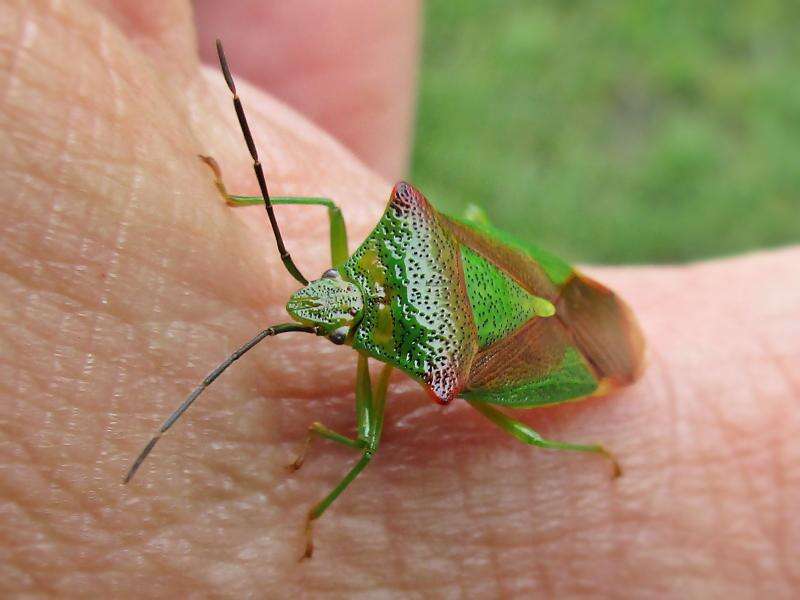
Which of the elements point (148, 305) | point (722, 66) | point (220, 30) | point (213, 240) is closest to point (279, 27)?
point (220, 30)

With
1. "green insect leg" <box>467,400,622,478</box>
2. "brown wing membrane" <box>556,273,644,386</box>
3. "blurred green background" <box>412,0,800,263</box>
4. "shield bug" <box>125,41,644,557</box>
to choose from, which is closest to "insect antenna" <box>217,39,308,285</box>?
"shield bug" <box>125,41,644,557</box>

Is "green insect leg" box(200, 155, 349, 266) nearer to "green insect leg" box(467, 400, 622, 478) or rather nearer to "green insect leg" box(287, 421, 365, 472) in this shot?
"green insect leg" box(287, 421, 365, 472)

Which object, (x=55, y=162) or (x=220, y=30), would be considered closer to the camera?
(x=55, y=162)

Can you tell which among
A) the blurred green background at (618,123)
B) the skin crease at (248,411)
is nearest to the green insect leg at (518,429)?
the skin crease at (248,411)

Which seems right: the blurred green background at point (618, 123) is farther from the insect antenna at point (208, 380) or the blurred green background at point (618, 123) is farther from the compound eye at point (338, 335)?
the insect antenna at point (208, 380)

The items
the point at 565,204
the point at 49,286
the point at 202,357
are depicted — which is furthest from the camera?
the point at 565,204

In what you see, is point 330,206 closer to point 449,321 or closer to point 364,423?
point 449,321

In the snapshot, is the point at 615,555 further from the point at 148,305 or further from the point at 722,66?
the point at 722,66
